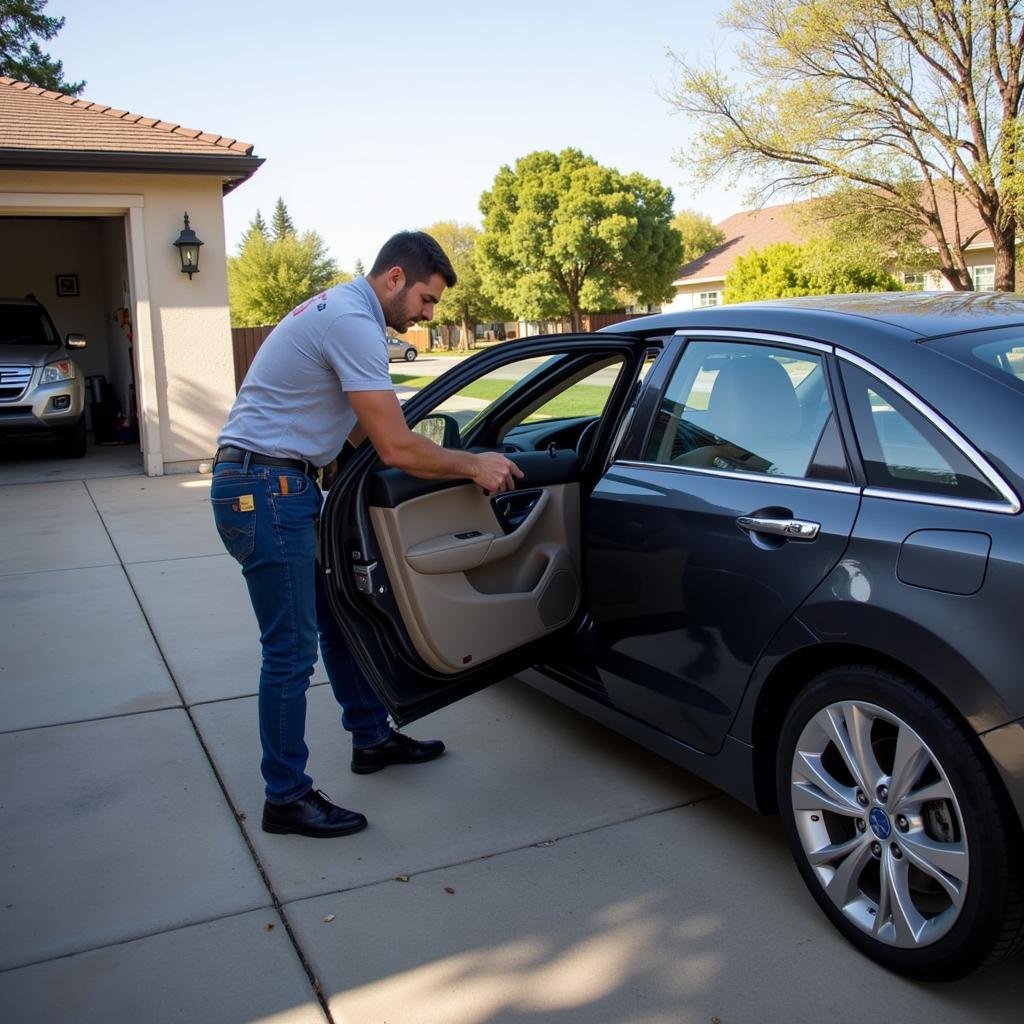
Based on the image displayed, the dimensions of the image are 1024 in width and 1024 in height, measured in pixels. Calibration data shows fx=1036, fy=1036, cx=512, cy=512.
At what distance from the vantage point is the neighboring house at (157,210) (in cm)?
1067

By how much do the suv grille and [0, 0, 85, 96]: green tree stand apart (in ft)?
83.7

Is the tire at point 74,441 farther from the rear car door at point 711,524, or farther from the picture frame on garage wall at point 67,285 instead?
the rear car door at point 711,524

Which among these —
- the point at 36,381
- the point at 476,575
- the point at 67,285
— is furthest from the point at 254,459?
the point at 67,285

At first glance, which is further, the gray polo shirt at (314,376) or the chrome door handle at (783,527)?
the gray polo shirt at (314,376)

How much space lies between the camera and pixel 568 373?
4418 millimetres

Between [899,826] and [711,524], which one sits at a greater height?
[711,524]

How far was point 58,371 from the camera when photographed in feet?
39.1

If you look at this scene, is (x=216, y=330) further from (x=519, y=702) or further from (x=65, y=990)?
(x=65, y=990)

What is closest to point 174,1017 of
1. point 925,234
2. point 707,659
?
point 707,659

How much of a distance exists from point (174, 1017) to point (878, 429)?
7.61ft

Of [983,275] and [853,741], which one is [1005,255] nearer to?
[983,275]

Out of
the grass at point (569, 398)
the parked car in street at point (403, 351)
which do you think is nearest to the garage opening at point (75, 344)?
the grass at point (569, 398)

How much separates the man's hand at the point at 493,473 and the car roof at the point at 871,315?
2.57ft

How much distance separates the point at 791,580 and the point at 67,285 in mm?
15977
